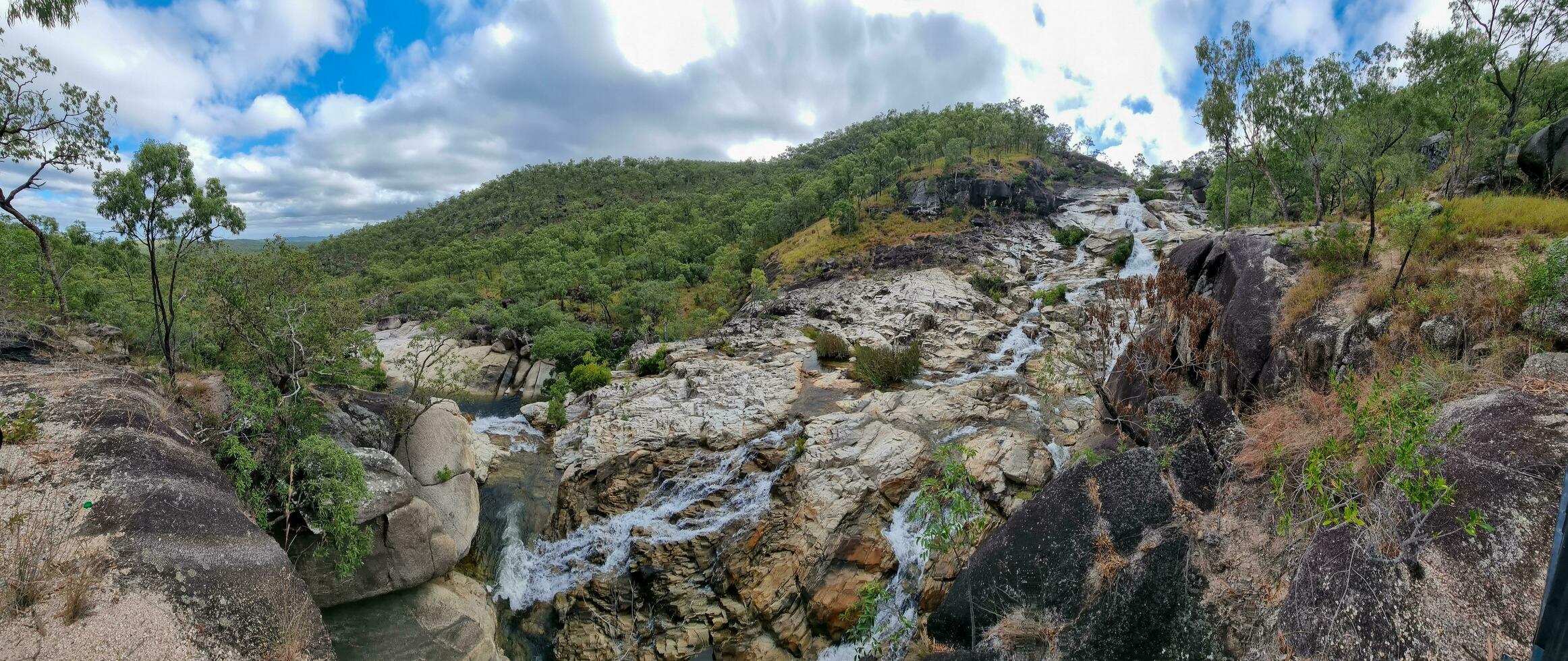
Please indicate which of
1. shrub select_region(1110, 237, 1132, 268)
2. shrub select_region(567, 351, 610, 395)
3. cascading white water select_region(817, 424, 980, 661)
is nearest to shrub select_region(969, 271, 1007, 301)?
shrub select_region(1110, 237, 1132, 268)

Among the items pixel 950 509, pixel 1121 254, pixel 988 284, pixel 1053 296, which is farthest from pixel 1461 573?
pixel 1121 254

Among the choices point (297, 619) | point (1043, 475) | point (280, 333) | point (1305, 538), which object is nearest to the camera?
point (1305, 538)

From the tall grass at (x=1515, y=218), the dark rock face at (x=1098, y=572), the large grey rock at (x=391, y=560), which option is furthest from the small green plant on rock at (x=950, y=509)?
the large grey rock at (x=391, y=560)

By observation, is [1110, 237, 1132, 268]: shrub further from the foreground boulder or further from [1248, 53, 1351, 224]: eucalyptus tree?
the foreground boulder

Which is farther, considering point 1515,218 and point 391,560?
point 391,560

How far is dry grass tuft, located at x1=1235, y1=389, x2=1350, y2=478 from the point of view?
7.61m

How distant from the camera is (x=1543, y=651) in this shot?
2.12m

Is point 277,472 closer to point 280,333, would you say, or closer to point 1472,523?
point 280,333

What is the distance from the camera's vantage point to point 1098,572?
7121 millimetres

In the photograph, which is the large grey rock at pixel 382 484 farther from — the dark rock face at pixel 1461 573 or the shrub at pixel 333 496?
the dark rock face at pixel 1461 573

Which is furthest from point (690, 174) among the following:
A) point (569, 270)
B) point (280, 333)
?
point (280, 333)

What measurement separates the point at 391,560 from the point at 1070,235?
5954 centimetres

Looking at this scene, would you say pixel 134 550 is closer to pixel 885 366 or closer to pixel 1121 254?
pixel 885 366

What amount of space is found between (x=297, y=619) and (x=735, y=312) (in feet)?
124
